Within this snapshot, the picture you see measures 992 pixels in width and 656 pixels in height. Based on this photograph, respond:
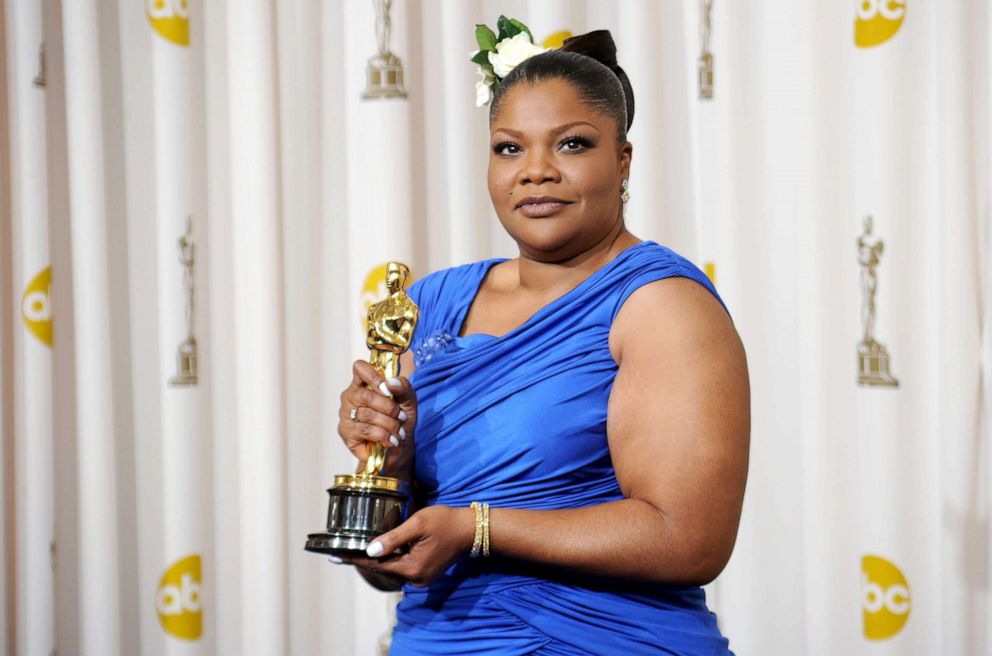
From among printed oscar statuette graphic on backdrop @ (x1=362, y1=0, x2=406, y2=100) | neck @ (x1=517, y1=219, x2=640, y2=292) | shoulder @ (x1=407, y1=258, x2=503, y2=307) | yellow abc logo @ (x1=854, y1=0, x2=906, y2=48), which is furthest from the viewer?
printed oscar statuette graphic on backdrop @ (x1=362, y1=0, x2=406, y2=100)

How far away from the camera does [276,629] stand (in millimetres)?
2406

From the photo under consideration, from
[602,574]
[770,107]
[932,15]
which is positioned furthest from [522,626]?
[932,15]

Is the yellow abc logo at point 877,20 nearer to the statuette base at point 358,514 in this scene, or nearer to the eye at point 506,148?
the eye at point 506,148

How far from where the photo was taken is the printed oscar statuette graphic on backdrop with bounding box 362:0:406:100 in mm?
2309

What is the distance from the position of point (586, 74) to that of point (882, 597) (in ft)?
4.52

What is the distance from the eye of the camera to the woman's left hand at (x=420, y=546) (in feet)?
3.38

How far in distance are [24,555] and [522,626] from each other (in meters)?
1.74

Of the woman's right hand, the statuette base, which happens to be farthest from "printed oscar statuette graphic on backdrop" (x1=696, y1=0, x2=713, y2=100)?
the statuette base

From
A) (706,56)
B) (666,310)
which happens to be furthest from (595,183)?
(706,56)

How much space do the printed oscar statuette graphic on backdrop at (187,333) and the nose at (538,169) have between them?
145 centimetres

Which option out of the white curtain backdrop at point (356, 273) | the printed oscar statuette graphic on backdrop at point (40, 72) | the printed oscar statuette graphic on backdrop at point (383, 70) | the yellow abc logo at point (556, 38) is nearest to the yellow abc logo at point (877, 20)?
the white curtain backdrop at point (356, 273)

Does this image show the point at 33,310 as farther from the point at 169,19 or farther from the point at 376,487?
the point at 376,487

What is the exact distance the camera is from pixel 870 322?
7.06 ft

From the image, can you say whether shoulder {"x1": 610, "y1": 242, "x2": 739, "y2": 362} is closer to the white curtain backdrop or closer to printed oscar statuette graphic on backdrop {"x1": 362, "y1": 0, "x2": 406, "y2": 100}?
the white curtain backdrop
